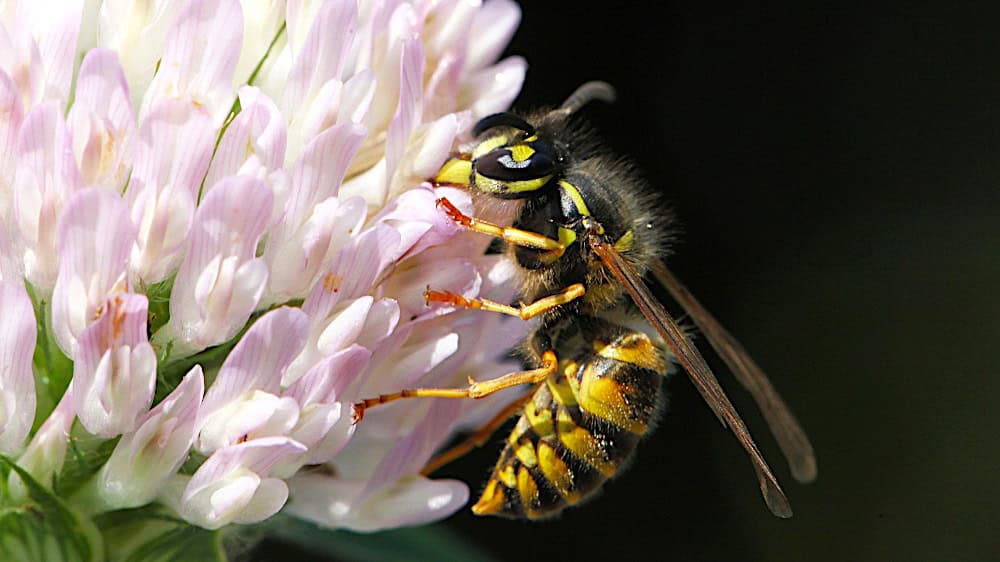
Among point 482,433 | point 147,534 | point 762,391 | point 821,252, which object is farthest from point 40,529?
point 821,252

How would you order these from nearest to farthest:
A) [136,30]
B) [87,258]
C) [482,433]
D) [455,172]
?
[87,258] < [136,30] < [455,172] < [482,433]

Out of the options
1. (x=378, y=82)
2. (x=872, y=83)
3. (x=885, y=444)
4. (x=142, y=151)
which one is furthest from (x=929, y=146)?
(x=142, y=151)

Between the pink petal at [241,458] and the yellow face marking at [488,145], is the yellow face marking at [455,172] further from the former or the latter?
the pink petal at [241,458]

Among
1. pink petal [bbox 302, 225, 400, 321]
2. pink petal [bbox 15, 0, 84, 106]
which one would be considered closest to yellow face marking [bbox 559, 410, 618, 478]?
pink petal [bbox 302, 225, 400, 321]

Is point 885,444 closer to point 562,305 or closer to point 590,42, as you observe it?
point 590,42

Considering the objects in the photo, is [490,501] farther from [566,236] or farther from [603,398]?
[566,236]

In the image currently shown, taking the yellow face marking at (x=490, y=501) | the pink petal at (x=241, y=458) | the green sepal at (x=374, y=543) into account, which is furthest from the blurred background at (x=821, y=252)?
the pink petal at (x=241, y=458)

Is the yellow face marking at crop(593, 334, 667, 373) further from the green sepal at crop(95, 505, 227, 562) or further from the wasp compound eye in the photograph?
the green sepal at crop(95, 505, 227, 562)
